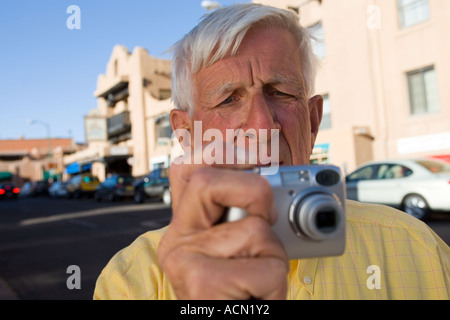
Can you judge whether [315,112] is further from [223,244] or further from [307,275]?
[223,244]

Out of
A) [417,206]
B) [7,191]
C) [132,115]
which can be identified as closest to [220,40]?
[417,206]

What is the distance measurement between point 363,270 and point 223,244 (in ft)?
2.06

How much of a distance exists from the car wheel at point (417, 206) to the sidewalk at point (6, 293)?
→ 6.50 meters

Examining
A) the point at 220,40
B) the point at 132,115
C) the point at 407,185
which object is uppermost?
the point at 132,115

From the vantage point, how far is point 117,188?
20.0 metres

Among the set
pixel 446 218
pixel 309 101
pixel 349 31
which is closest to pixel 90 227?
pixel 446 218

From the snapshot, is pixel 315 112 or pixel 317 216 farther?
pixel 315 112

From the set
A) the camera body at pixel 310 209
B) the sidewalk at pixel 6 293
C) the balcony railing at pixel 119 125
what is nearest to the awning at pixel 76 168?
the balcony railing at pixel 119 125

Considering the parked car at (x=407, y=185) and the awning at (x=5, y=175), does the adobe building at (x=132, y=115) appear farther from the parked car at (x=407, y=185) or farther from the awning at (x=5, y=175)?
the awning at (x=5, y=175)

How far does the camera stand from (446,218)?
8.25m

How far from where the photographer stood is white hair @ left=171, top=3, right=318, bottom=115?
1301 millimetres

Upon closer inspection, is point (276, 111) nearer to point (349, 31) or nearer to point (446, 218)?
point (446, 218)
